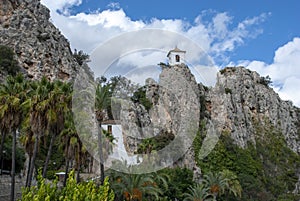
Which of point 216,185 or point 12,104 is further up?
point 12,104

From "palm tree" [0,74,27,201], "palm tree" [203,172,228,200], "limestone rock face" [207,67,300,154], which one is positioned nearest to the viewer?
"palm tree" [0,74,27,201]

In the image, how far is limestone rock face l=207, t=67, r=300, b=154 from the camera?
57375 mm

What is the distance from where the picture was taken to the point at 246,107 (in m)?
62.8

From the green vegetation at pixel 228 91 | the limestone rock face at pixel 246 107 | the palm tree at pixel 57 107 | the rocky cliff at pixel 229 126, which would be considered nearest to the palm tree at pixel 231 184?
the rocky cliff at pixel 229 126

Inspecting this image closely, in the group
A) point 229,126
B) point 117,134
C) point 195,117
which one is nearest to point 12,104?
point 117,134

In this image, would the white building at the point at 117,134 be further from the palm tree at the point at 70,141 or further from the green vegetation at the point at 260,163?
the palm tree at the point at 70,141

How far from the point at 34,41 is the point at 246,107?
38.3 m

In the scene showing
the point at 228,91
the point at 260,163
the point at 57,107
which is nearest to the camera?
the point at 57,107

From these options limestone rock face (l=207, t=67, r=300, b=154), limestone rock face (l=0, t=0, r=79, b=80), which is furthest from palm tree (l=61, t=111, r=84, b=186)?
limestone rock face (l=207, t=67, r=300, b=154)

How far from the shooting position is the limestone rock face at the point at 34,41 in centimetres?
4741

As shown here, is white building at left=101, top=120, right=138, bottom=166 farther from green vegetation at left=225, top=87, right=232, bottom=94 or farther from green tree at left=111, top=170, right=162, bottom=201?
green vegetation at left=225, top=87, right=232, bottom=94

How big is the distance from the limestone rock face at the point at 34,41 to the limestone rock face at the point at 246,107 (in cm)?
2545

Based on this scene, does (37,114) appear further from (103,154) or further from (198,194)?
(198,194)

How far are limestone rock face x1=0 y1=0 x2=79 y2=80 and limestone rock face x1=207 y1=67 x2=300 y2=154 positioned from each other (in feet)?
83.5
